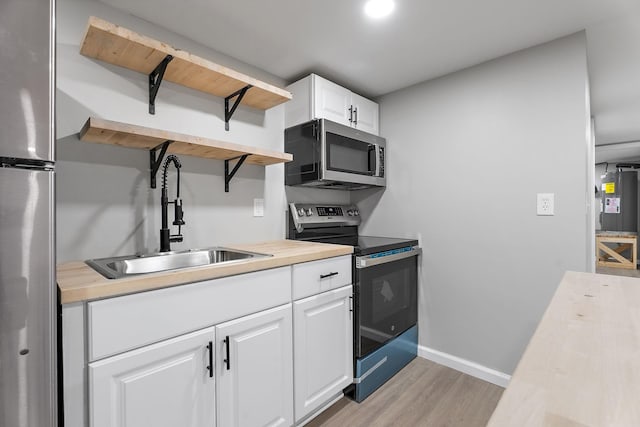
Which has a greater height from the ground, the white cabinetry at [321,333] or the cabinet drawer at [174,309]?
the cabinet drawer at [174,309]

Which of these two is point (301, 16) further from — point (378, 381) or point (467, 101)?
point (378, 381)

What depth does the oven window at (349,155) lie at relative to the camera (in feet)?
7.07

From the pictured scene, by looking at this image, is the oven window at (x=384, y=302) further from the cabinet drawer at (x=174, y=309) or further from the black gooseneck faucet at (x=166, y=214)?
the black gooseneck faucet at (x=166, y=214)

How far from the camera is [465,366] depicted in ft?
7.25

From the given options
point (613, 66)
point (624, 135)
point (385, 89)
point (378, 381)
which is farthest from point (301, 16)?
point (624, 135)

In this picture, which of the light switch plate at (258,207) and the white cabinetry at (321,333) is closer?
the white cabinetry at (321,333)

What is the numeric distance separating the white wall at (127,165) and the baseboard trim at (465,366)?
1581mm

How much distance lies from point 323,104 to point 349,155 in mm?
405

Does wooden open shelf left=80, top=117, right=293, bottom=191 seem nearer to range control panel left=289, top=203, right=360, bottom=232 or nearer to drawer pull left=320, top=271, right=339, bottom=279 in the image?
range control panel left=289, top=203, right=360, bottom=232

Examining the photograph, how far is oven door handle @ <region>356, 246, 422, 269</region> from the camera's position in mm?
1915

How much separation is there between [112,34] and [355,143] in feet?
5.13

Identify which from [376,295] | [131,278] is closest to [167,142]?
[131,278]

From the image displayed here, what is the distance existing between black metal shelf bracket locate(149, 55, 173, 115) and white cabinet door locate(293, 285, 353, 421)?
1.30 metres

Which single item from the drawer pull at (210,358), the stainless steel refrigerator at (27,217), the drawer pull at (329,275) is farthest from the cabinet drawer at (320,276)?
the stainless steel refrigerator at (27,217)
